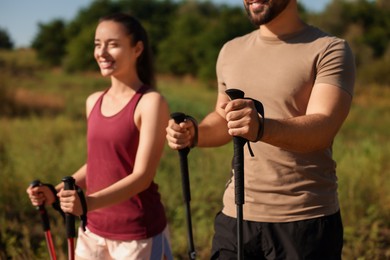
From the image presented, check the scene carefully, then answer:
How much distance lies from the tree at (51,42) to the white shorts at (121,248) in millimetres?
55452

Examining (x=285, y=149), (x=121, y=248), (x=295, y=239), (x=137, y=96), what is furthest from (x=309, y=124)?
(x=121, y=248)

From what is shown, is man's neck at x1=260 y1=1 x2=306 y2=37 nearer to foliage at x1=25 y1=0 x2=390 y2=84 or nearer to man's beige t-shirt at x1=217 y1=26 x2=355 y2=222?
man's beige t-shirt at x1=217 y1=26 x2=355 y2=222

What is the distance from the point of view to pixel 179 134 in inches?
93.8

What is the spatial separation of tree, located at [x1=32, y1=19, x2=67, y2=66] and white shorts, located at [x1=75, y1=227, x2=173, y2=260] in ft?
182

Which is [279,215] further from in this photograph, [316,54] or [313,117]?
[316,54]

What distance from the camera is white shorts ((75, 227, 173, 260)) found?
2650 mm

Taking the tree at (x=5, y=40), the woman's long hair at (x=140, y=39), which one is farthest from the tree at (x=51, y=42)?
the woman's long hair at (x=140, y=39)

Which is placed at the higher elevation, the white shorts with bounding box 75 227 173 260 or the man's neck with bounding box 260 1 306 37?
the man's neck with bounding box 260 1 306 37

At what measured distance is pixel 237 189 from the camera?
2.08 metres

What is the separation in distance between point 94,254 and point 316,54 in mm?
1306

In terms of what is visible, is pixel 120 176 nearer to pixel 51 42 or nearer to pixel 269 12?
pixel 269 12

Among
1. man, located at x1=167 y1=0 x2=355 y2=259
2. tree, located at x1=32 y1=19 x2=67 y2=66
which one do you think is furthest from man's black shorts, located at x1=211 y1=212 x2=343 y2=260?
tree, located at x1=32 y1=19 x2=67 y2=66

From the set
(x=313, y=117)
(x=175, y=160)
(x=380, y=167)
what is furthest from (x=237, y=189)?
(x=175, y=160)

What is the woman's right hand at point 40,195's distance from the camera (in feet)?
8.80
